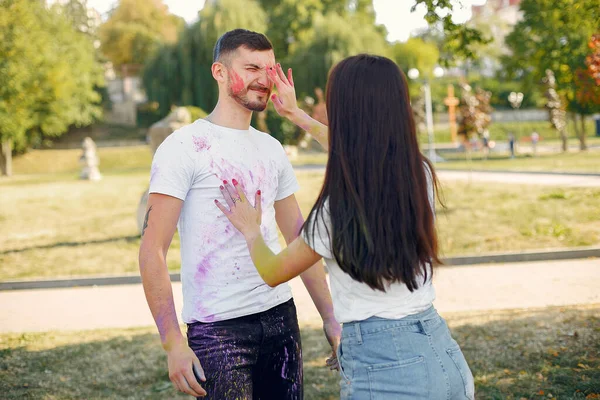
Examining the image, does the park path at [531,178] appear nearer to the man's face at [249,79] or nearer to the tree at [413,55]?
the man's face at [249,79]

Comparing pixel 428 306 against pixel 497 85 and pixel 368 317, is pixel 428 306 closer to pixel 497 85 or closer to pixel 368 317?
pixel 368 317

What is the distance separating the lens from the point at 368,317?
85.9 inches

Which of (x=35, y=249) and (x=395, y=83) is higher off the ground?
(x=395, y=83)

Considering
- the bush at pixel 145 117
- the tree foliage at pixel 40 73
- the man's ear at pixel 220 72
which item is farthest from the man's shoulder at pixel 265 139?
the bush at pixel 145 117

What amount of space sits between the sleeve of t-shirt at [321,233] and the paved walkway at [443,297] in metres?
4.90

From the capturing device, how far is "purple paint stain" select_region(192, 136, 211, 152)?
2820 millimetres

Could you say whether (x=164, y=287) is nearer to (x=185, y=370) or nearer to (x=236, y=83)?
(x=185, y=370)

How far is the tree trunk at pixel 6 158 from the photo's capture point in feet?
154

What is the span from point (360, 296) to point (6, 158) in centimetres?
4920

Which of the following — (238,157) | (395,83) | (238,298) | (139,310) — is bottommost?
(139,310)

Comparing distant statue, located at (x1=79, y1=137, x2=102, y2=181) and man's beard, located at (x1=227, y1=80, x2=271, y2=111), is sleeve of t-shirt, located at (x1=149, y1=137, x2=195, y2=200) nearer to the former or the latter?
man's beard, located at (x1=227, y1=80, x2=271, y2=111)

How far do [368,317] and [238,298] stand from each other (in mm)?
724

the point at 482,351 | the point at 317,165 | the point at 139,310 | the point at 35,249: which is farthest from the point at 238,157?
the point at 317,165

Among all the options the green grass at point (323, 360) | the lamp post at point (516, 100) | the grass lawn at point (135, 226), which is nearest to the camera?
the green grass at point (323, 360)
